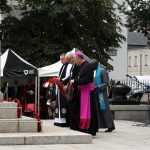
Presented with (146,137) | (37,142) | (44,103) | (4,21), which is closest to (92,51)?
(4,21)

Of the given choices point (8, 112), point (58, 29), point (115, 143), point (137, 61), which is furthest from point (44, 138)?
point (137, 61)

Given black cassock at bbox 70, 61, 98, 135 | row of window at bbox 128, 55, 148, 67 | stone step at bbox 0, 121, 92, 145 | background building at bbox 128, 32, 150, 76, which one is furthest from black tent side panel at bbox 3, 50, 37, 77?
row of window at bbox 128, 55, 148, 67

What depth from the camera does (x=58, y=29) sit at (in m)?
37.1

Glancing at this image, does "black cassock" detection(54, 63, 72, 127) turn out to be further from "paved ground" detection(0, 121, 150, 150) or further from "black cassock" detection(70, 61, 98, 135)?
"paved ground" detection(0, 121, 150, 150)

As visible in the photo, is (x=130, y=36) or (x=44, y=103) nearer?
(x=44, y=103)

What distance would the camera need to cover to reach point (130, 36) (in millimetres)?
93062

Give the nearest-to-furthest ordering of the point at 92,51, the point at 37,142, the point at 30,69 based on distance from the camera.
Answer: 1. the point at 37,142
2. the point at 30,69
3. the point at 92,51

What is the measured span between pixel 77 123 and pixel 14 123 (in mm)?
1511

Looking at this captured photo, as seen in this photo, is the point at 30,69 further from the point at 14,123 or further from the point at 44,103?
the point at 14,123

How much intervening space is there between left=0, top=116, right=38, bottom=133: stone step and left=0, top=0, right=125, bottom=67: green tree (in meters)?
23.4

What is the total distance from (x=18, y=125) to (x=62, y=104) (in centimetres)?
190

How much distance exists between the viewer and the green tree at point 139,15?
81.4 feet

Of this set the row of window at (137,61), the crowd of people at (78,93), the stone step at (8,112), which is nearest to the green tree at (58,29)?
Answer: the crowd of people at (78,93)

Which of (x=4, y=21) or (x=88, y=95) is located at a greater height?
(x=4, y=21)
